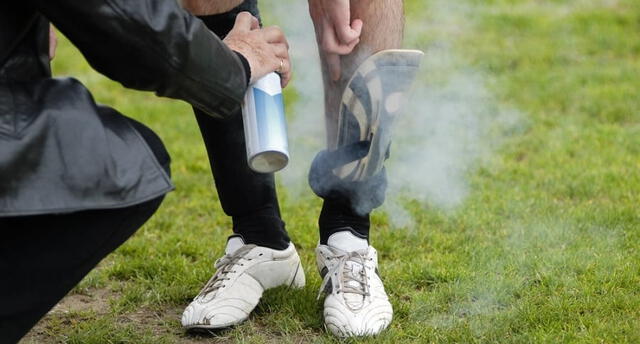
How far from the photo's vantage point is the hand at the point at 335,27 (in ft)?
7.15

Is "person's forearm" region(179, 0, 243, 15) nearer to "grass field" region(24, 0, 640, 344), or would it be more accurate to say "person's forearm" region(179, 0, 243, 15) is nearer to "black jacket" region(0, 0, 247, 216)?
"black jacket" region(0, 0, 247, 216)

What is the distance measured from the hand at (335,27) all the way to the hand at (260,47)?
19 cm

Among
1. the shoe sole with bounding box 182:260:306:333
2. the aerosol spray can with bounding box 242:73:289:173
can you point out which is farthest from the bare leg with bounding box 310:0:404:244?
the aerosol spray can with bounding box 242:73:289:173

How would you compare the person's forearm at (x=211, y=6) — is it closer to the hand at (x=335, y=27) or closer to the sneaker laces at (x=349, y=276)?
the hand at (x=335, y=27)

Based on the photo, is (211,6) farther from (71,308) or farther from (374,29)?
(71,308)

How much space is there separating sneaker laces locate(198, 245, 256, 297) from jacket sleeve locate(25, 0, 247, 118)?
2.24ft

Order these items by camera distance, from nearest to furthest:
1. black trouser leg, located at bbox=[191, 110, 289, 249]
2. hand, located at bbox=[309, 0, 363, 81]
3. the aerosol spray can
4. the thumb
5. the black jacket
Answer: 1. the black jacket
2. the aerosol spray can
3. hand, located at bbox=[309, 0, 363, 81]
4. the thumb
5. black trouser leg, located at bbox=[191, 110, 289, 249]

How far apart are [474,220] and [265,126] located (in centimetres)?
133

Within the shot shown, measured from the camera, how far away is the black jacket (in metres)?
1.60

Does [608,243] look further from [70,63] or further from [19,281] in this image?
[70,63]

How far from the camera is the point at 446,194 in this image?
11.2ft

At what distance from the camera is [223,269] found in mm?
2475

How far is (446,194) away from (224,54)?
1.73m

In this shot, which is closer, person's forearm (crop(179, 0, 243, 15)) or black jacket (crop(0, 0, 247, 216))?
black jacket (crop(0, 0, 247, 216))
